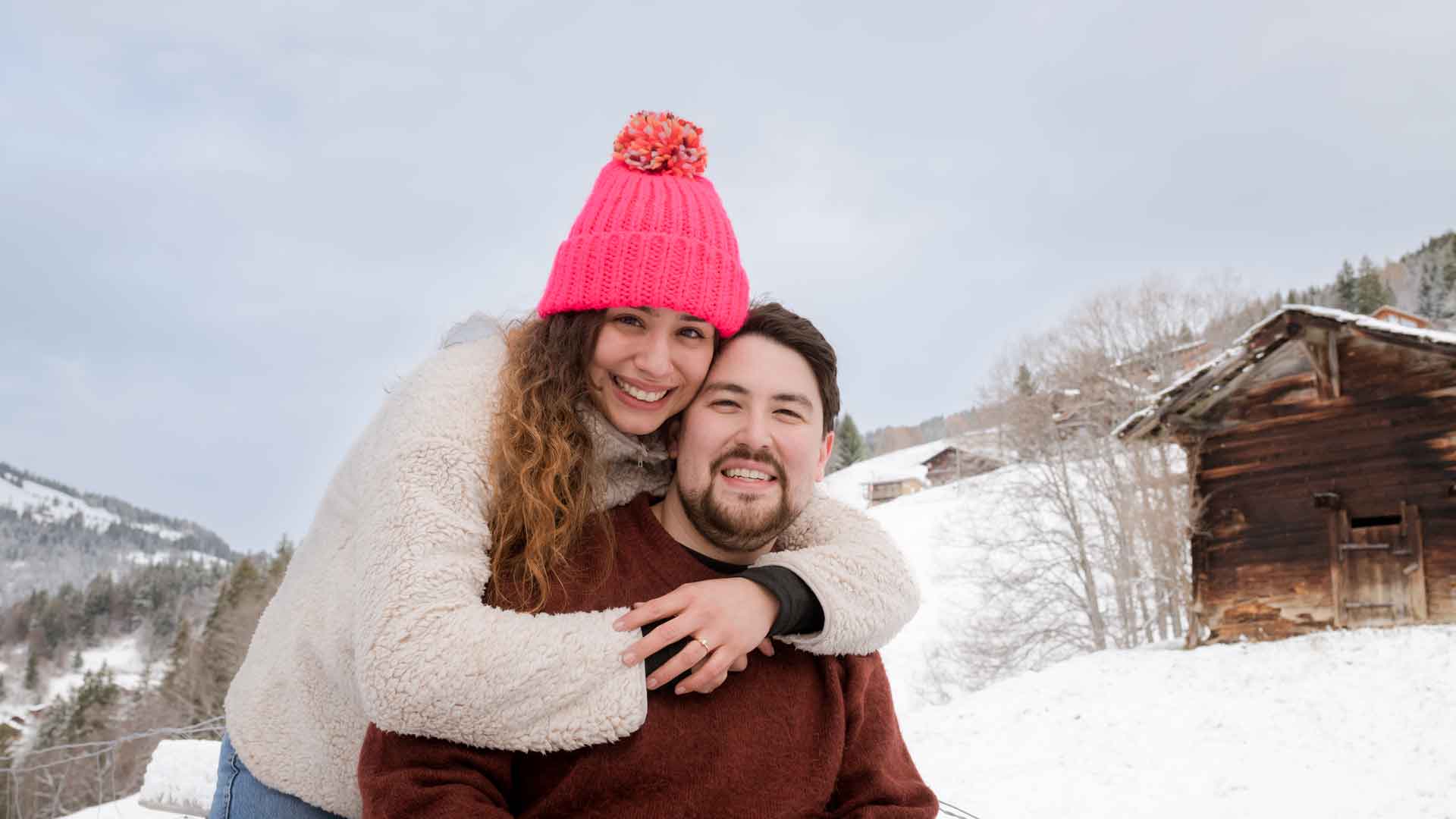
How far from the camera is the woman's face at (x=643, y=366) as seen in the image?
8.28ft

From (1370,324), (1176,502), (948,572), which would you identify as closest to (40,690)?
(948,572)

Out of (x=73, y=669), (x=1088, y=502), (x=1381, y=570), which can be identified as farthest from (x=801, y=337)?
(x=73, y=669)

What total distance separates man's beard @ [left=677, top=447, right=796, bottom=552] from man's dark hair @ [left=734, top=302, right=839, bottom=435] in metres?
0.37

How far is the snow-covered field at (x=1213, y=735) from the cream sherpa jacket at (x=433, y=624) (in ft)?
21.6

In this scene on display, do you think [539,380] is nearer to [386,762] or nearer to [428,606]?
[428,606]

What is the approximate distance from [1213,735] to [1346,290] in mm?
63413

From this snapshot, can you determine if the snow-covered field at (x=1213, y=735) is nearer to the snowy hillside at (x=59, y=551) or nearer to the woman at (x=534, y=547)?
the woman at (x=534, y=547)

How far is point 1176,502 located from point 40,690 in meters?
81.7

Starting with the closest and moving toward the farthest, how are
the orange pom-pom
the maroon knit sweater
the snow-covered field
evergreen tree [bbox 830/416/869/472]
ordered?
1. the maroon knit sweater
2. the orange pom-pom
3. the snow-covered field
4. evergreen tree [bbox 830/416/869/472]

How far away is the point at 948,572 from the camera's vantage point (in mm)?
30141

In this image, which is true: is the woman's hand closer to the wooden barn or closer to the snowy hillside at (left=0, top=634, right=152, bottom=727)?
the wooden barn

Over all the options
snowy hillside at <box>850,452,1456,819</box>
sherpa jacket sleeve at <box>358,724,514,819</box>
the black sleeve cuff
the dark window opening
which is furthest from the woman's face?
the dark window opening

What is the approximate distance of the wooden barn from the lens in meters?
13.3

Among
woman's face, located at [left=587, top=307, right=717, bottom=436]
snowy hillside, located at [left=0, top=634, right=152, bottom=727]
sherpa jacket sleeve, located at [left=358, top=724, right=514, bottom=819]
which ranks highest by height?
woman's face, located at [left=587, top=307, right=717, bottom=436]
